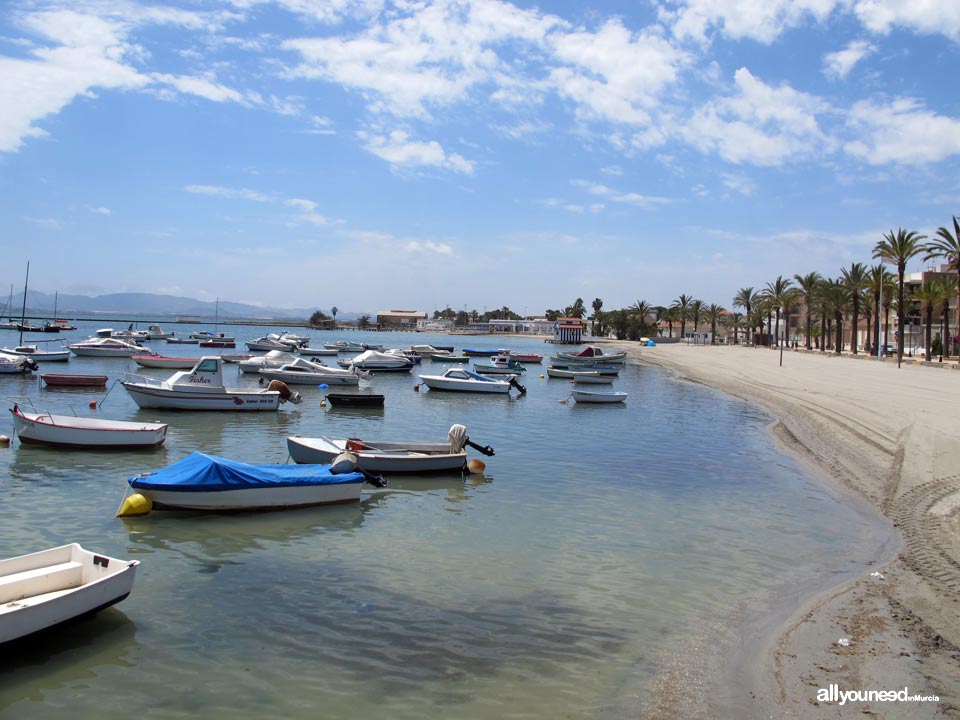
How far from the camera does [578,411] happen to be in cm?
4188

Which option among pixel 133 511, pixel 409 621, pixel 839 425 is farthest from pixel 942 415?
pixel 133 511

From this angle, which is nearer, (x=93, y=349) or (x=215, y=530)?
(x=215, y=530)

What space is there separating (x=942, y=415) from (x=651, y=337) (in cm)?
14601

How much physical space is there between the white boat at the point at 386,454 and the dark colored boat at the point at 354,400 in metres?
15.8

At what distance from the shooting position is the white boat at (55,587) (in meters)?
9.21

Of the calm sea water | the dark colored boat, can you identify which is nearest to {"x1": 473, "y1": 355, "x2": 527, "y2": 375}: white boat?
the dark colored boat

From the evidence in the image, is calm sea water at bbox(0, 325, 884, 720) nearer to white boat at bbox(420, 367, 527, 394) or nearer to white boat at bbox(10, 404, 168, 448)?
white boat at bbox(10, 404, 168, 448)

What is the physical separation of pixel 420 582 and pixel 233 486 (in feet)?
19.5

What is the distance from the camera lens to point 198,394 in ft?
111

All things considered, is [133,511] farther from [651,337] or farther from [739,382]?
[651,337]

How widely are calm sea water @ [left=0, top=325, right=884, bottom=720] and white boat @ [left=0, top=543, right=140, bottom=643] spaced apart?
51 cm

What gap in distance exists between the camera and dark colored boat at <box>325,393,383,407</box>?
38.0 meters

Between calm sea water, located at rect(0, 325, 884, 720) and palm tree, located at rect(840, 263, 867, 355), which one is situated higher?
palm tree, located at rect(840, 263, 867, 355)

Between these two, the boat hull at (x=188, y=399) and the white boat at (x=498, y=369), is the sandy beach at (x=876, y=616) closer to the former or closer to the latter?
the boat hull at (x=188, y=399)
